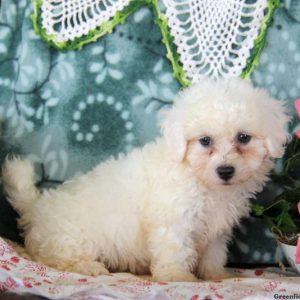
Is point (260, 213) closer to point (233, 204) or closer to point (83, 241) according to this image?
point (233, 204)

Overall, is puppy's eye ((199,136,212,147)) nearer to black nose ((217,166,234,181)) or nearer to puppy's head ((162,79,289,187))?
puppy's head ((162,79,289,187))

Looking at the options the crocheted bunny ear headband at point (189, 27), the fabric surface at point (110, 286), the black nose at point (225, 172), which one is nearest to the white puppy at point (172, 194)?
the black nose at point (225, 172)

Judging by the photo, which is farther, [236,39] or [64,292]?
[236,39]

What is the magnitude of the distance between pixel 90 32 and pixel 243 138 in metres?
0.84

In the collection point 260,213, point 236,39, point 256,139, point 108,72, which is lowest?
point 260,213

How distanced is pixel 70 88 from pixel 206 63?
0.60 metres

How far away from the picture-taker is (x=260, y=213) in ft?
6.81

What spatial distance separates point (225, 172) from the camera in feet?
6.01

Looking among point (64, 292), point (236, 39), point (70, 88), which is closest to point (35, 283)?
point (64, 292)

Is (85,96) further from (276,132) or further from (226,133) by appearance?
(276,132)

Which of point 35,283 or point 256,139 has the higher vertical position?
point 256,139

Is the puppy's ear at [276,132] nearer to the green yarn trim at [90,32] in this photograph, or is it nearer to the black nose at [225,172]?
the black nose at [225,172]

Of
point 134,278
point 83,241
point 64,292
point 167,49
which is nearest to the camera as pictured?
point 64,292

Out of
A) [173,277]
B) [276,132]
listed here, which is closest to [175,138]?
[276,132]
